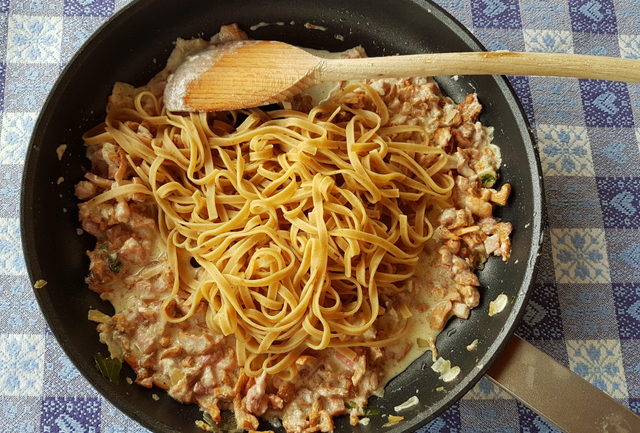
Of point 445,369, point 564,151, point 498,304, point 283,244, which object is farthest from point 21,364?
point 564,151

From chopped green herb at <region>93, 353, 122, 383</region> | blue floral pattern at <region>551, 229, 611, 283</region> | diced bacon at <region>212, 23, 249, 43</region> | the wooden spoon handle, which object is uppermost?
the wooden spoon handle

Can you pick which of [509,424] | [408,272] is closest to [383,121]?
[408,272]

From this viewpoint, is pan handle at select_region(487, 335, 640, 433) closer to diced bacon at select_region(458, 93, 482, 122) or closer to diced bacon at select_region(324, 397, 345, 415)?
diced bacon at select_region(324, 397, 345, 415)

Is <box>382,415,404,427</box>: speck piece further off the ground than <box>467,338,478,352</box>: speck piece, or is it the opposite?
<box>467,338,478,352</box>: speck piece

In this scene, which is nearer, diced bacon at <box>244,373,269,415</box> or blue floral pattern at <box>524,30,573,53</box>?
diced bacon at <box>244,373,269,415</box>

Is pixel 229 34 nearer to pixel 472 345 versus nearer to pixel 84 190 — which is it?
pixel 84 190

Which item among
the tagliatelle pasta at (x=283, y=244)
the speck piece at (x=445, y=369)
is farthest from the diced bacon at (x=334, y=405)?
the speck piece at (x=445, y=369)

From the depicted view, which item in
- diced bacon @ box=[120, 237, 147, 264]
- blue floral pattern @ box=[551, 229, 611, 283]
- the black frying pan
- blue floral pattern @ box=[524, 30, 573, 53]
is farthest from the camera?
blue floral pattern @ box=[524, 30, 573, 53]

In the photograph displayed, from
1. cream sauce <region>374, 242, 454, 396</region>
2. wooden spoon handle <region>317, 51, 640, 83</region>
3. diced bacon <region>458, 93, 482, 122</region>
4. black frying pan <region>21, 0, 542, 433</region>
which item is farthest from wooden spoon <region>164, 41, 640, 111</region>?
cream sauce <region>374, 242, 454, 396</region>
